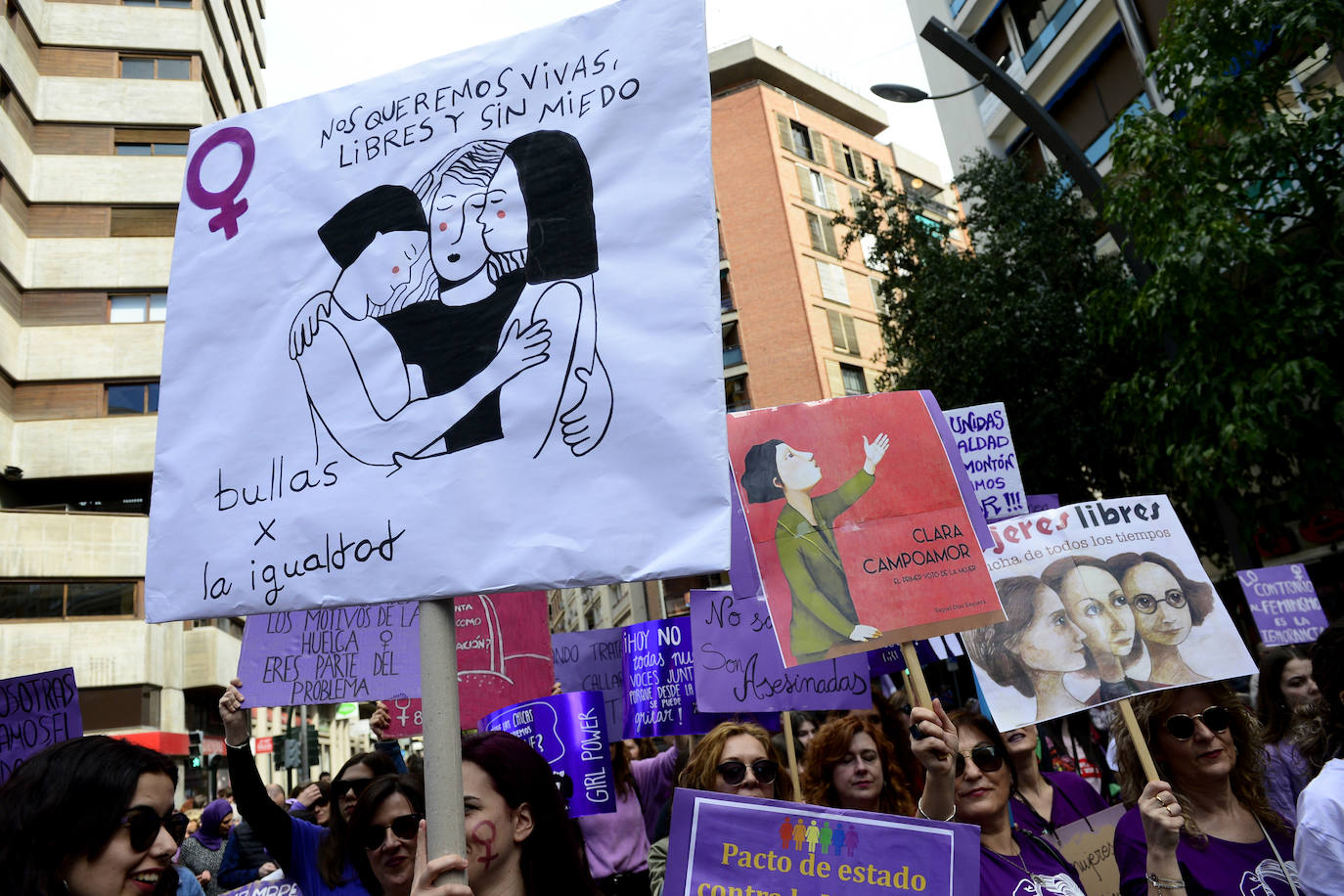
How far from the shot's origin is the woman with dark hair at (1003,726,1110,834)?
446 cm

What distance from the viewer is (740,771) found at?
13.2ft

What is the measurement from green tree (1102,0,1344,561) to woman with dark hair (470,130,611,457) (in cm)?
792

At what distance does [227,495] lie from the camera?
7.68 ft

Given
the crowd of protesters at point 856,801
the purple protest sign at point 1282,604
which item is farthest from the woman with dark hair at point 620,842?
the purple protest sign at point 1282,604

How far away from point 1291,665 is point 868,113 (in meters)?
48.4

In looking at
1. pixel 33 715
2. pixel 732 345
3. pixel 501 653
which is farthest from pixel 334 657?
pixel 732 345

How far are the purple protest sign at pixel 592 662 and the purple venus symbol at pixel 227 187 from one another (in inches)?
221

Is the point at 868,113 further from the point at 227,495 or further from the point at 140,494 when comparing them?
the point at 227,495

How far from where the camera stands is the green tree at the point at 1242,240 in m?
8.76

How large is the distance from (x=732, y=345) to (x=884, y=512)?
39.4m

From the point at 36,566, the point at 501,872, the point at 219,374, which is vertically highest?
the point at 36,566

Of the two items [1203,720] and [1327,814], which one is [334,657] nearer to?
[1203,720]

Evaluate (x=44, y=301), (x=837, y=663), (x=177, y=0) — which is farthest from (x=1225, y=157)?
(x=177, y=0)

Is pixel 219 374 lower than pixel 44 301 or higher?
lower
